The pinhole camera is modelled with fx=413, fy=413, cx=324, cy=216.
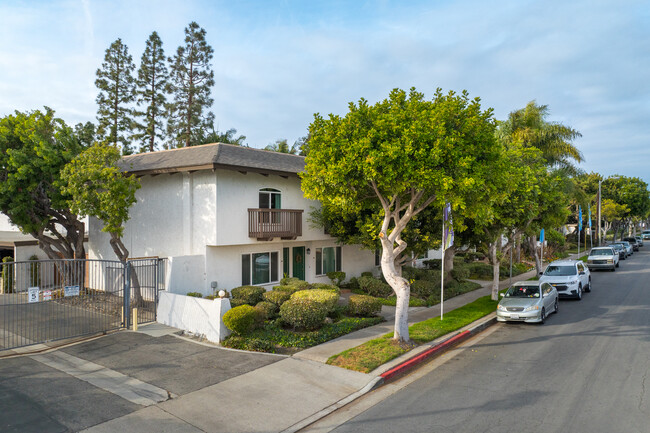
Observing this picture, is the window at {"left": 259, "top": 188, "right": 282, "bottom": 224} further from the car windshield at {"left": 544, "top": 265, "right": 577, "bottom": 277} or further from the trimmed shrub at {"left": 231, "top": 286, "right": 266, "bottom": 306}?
the car windshield at {"left": 544, "top": 265, "right": 577, "bottom": 277}

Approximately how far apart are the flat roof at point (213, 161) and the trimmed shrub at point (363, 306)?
642 cm

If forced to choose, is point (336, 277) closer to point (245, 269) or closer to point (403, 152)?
point (245, 269)

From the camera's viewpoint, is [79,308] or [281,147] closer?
[79,308]

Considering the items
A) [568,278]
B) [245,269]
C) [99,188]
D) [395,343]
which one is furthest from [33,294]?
[568,278]

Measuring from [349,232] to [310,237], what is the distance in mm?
2064

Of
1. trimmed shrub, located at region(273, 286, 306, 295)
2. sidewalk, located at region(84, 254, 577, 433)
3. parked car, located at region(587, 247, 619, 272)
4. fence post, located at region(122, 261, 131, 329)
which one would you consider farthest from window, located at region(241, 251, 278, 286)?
parked car, located at region(587, 247, 619, 272)

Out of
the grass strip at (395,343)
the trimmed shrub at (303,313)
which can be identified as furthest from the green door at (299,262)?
the grass strip at (395,343)

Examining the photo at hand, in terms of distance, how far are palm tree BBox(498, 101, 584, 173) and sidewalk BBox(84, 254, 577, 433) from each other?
21.8 meters

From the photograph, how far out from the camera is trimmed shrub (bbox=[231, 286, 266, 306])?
52.2 feet

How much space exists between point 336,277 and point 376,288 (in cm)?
262

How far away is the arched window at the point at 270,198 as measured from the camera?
61.3 ft

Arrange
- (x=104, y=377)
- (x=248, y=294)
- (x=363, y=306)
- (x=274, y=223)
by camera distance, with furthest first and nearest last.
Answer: (x=274, y=223)
(x=248, y=294)
(x=363, y=306)
(x=104, y=377)

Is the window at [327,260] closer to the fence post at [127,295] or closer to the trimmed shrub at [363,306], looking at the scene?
the trimmed shrub at [363,306]

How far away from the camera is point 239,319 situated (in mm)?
11914
